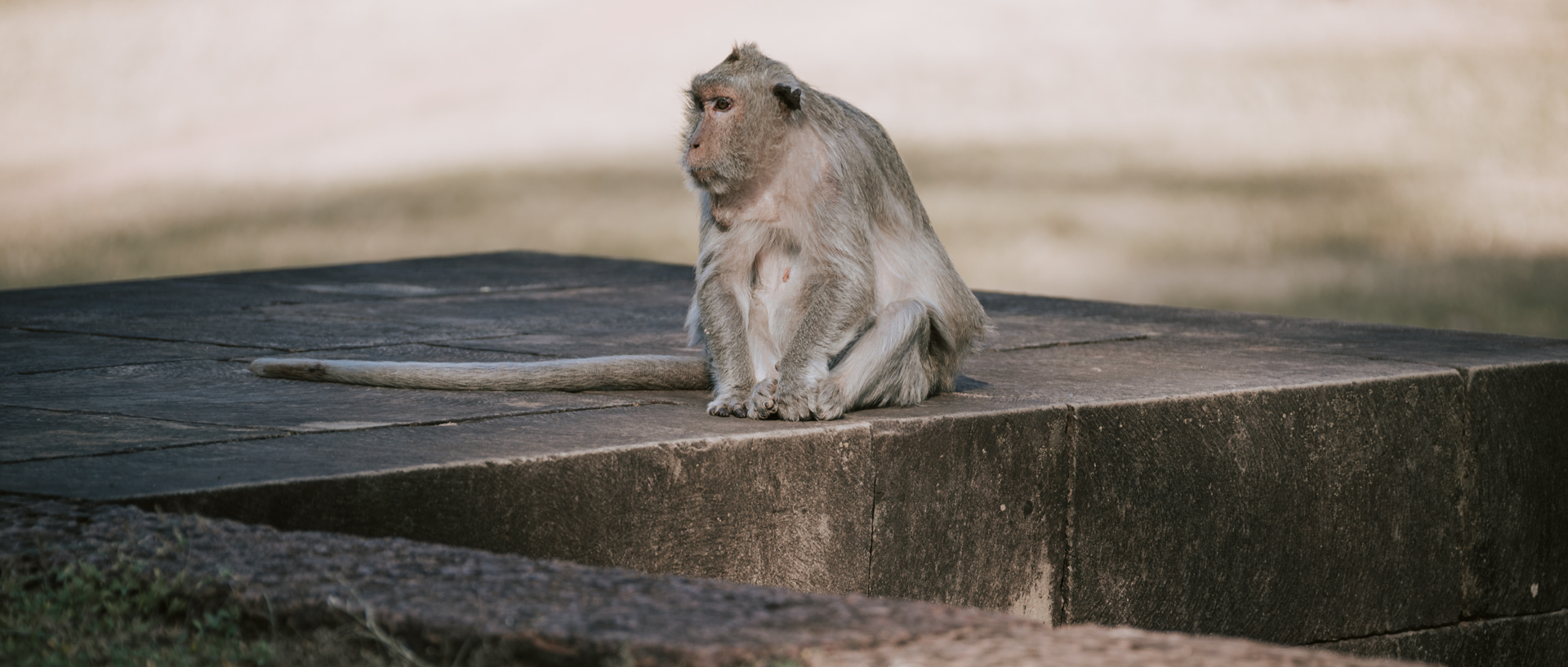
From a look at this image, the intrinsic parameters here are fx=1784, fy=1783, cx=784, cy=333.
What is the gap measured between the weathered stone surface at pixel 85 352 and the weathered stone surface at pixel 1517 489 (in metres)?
5.29

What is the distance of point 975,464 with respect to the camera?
20.5 feet

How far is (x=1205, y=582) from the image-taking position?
22.8 ft

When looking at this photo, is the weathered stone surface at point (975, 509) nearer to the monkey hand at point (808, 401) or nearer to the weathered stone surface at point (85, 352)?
the monkey hand at point (808, 401)

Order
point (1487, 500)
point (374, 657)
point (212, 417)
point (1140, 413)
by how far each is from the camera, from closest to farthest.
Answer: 1. point (374, 657)
2. point (212, 417)
3. point (1140, 413)
4. point (1487, 500)

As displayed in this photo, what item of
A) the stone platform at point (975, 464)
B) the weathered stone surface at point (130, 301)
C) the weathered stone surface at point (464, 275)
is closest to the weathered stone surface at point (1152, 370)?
the stone platform at point (975, 464)

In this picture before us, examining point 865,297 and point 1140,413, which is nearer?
point 865,297

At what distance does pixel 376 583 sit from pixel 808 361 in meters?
2.37

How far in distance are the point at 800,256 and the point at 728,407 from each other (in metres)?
0.59

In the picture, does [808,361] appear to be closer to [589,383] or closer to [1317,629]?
[589,383]

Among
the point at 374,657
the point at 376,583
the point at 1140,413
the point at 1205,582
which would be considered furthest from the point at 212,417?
the point at 1205,582

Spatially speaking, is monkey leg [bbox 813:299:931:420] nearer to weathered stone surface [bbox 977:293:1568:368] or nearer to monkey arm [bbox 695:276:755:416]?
monkey arm [bbox 695:276:755:416]

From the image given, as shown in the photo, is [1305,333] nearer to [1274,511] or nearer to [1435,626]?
[1435,626]

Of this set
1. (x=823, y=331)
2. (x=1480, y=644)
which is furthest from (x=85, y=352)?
(x=1480, y=644)

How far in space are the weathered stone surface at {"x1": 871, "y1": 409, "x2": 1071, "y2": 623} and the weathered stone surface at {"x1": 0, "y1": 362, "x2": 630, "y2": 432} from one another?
1075 mm
